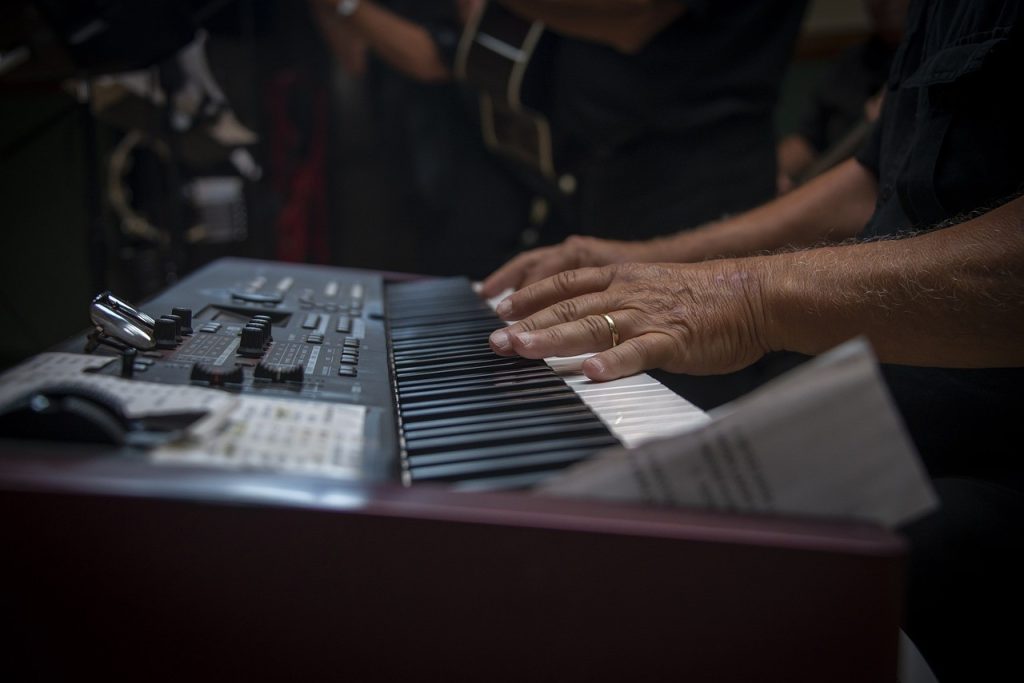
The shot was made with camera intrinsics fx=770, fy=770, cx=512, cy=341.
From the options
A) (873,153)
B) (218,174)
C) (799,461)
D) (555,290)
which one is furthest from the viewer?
(218,174)

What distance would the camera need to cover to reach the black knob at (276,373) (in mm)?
648

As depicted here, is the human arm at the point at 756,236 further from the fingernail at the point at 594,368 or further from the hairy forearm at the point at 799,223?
the fingernail at the point at 594,368

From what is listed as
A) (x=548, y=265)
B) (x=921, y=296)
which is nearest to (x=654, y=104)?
(x=548, y=265)

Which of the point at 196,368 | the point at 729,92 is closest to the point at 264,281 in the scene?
the point at 196,368

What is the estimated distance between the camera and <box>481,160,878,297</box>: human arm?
1.27 metres

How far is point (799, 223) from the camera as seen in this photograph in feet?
4.30

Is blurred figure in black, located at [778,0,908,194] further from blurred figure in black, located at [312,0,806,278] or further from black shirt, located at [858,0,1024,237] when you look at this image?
black shirt, located at [858,0,1024,237]

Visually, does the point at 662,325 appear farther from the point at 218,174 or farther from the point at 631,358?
the point at 218,174

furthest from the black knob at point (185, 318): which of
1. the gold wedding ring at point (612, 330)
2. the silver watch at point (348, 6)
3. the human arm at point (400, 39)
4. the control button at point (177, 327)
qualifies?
the silver watch at point (348, 6)

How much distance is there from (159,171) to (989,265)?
2238 mm

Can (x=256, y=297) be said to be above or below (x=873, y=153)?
below

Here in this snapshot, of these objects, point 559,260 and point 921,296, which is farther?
point 559,260

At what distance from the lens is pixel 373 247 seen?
3.03 meters

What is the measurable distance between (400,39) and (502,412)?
1785 mm
